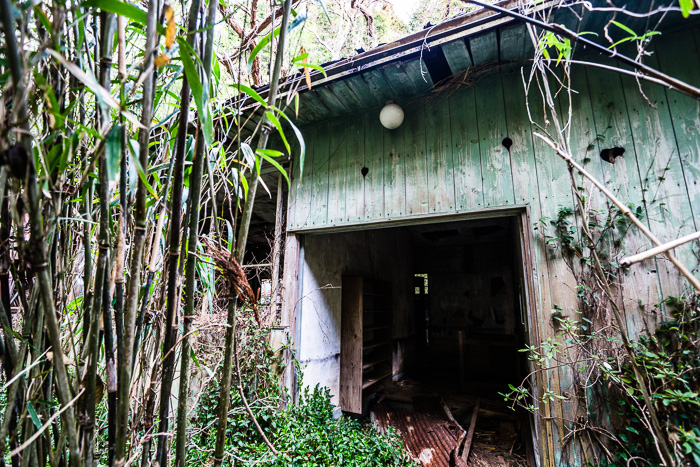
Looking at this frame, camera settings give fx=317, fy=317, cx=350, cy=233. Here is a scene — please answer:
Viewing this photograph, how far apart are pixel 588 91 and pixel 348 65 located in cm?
180

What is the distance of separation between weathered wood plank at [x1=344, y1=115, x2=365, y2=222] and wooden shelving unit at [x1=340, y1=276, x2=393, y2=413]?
1398 mm

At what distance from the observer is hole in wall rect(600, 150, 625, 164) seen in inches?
86.3

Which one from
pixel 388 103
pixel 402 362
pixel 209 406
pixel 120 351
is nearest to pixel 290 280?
pixel 209 406

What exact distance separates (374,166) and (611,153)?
1770mm

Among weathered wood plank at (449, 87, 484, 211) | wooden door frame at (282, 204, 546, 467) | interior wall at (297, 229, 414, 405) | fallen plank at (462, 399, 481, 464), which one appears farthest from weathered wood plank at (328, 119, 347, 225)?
fallen plank at (462, 399, 481, 464)

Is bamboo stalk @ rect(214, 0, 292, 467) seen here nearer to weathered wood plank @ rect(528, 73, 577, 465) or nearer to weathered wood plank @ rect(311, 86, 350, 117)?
weathered wood plank @ rect(528, 73, 577, 465)

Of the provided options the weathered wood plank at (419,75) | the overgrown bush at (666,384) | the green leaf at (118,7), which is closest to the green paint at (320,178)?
the weathered wood plank at (419,75)

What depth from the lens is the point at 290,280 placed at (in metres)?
3.30

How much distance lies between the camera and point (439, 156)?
2.69 m

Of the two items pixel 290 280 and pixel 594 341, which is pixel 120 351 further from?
pixel 290 280

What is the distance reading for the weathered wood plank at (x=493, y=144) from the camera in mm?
2406

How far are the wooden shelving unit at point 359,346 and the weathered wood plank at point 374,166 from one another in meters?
1.48

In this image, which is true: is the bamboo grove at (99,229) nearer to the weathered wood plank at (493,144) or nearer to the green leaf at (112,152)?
the green leaf at (112,152)

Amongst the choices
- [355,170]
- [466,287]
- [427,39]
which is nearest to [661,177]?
[427,39]
